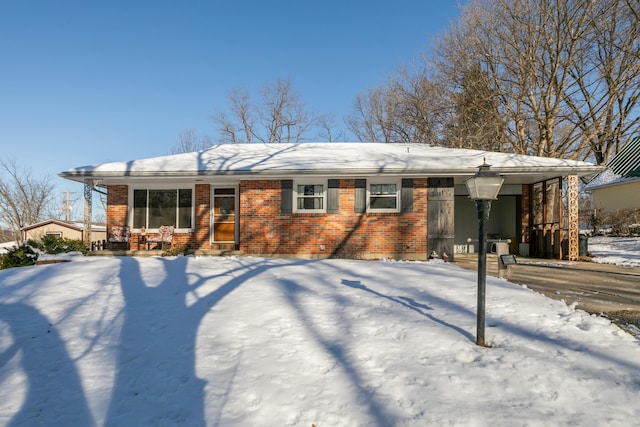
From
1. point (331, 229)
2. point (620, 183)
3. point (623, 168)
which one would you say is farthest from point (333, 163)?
point (623, 168)

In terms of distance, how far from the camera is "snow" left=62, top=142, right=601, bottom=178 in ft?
37.0

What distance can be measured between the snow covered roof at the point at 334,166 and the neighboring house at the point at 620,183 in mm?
10963

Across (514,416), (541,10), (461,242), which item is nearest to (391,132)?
(541,10)

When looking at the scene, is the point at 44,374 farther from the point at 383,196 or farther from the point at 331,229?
the point at 383,196

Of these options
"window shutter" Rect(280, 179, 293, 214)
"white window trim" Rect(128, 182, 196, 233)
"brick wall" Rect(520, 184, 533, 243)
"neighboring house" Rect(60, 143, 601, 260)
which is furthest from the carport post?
"brick wall" Rect(520, 184, 533, 243)

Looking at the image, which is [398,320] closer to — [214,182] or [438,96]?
[214,182]

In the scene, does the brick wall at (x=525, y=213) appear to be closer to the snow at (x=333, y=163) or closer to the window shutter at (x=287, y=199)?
the snow at (x=333, y=163)

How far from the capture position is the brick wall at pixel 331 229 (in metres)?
11.8

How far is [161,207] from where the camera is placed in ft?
43.0

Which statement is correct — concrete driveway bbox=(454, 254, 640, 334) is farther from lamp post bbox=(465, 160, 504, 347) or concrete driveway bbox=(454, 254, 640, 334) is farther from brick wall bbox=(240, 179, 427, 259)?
brick wall bbox=(240, 179, 427, 259)

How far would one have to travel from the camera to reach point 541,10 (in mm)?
17719

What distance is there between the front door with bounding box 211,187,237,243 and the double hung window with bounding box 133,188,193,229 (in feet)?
2.97

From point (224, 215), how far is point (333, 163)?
3994 mm

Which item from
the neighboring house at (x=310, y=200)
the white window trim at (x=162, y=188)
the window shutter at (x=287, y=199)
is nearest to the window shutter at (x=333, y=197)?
the neighboring house at (x=310, y=200)
